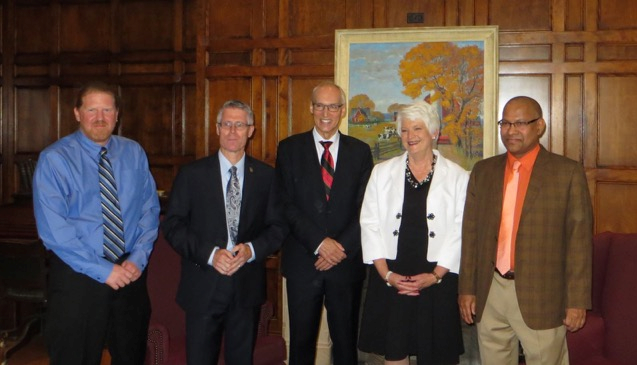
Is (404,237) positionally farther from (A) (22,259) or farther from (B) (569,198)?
(A) (22,259)

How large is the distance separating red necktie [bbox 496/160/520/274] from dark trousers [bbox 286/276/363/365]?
2.55 feet

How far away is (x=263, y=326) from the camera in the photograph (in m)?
3.77

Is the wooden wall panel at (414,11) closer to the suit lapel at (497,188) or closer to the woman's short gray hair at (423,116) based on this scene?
the woman's short gray hair at (423,116)

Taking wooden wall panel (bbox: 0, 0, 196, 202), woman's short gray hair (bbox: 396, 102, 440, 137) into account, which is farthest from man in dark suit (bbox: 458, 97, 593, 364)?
wooden wall panel (bbox: 0, 0, 196, 202)

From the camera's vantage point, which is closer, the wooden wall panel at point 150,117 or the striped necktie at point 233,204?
the striped necktie at point 233,204

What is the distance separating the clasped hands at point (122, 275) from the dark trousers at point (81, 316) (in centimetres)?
5

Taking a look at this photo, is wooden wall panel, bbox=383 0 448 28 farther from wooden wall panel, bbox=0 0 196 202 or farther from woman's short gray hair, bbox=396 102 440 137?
wooden wall panel, bbox=0 0 196 202

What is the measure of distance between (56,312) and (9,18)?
5.58 metres

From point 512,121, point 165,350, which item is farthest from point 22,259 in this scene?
point 512,121

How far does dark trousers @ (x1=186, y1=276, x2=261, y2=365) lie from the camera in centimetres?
Result: 293

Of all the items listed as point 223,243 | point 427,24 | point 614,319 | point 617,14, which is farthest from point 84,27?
point 614,319

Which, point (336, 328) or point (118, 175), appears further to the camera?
point (336, 328)

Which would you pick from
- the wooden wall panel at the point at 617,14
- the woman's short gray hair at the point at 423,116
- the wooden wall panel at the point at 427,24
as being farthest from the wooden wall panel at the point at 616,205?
the woman's short gray hair at the point at 423,116

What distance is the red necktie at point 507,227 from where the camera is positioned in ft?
9.35
